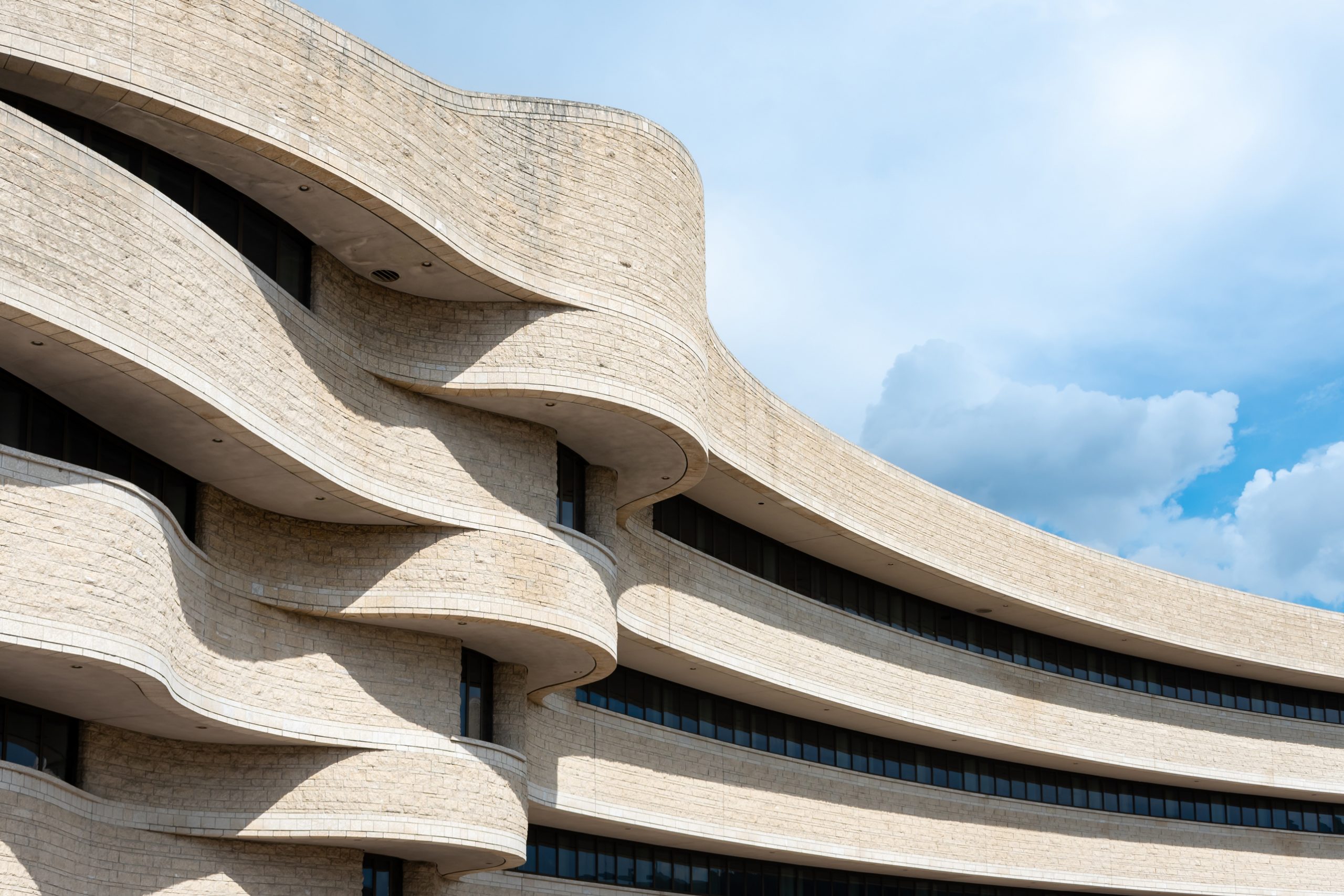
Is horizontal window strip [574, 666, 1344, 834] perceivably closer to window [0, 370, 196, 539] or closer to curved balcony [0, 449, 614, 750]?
curved balcony [0, 449, 614, 750]

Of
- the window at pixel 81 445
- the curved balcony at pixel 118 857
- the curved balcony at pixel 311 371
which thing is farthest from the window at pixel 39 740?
the curved balcony at pixel 311 371

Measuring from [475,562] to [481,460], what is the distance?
1.99 m

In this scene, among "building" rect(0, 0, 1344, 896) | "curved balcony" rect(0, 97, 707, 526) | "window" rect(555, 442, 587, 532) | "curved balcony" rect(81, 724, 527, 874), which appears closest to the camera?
"curved balcony" rect(0, 97, 707, 526)

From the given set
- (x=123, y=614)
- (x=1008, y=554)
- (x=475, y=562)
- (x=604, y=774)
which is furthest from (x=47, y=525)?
(x=1008, y=554)

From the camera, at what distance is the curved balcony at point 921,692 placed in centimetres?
3406

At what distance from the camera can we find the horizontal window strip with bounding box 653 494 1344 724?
36.5 meters

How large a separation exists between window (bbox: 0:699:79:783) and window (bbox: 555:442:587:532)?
927 cm

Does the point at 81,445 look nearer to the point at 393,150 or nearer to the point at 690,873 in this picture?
the point at 393,150

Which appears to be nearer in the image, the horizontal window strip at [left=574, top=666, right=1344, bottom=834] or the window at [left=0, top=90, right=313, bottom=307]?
the window at [left=0, top=90, right=313, bottom=307]

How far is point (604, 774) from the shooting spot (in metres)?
32.5

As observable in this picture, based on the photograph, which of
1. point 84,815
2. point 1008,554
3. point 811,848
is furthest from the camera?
point 1008,554

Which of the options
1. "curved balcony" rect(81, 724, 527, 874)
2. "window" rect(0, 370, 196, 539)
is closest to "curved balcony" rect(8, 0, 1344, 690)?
"window" rect(0, 370, 196, 539)

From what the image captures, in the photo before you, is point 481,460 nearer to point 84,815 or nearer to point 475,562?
point 475,562

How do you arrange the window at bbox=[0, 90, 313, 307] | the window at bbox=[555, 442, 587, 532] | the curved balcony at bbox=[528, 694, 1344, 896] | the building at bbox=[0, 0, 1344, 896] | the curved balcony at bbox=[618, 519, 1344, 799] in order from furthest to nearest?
the curved balcony at bbox=[618, 519, 1344, 799] → the curved balcony at bbox=[528, 694, 1344, 896] → the window at bbox=[555, 442, 587, 532] → the window at bbox=[0, 90, 313, 307] → the building at bbox=[0, 0, 1344, 896]
